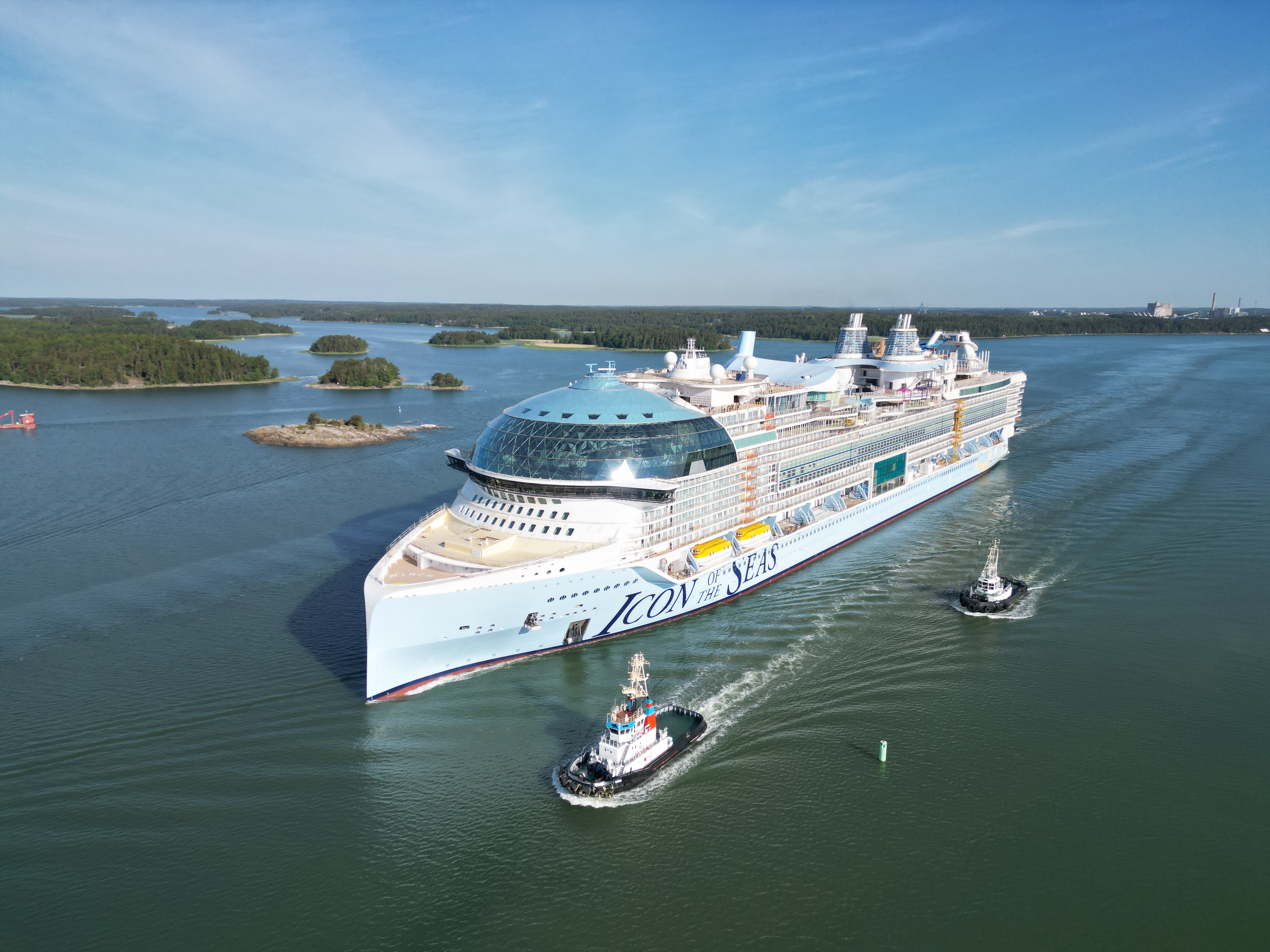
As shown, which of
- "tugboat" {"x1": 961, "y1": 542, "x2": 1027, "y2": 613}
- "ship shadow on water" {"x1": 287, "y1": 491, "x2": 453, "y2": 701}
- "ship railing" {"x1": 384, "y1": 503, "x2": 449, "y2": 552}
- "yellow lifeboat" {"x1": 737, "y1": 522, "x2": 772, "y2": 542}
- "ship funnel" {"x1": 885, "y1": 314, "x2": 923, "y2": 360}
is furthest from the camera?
"ship funnel" {"x1": 885, "y1": 314, "x2": 923, "y2": 360}

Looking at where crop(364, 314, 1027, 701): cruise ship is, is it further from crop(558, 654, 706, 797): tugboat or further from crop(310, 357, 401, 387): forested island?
crop(310, 357, 401, 387): forested island

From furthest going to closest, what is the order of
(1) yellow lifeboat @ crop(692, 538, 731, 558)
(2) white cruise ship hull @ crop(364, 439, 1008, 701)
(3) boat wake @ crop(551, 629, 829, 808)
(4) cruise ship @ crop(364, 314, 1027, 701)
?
(1) yellow lifeboat @ crop(692, 538, 731, 558)
(4) cruise ship @ crop(364, 314, 1027, 701)
(2) white cruise ship hull @ crop(364, 439, 1008, 701)
(3) boat wake @ crop(551, 629, 829, 808)

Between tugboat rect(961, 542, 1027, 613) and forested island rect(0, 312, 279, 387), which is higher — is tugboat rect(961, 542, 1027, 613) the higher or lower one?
the lower one

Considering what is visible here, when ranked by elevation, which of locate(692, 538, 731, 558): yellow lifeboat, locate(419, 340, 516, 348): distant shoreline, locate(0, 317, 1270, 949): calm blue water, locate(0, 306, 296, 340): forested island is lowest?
locate(0, 317, 1270, 949): calm blue water

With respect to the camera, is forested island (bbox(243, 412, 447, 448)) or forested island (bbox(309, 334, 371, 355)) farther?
forested island (bbox(309, 334, 371, 355))

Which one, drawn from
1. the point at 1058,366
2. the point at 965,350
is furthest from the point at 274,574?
the point at 1058,366

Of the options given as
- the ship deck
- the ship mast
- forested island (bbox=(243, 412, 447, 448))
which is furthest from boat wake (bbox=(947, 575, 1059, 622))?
forested island (bbox=(243, 412, 447, 448))

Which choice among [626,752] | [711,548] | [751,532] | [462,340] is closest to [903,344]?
[751,532]
